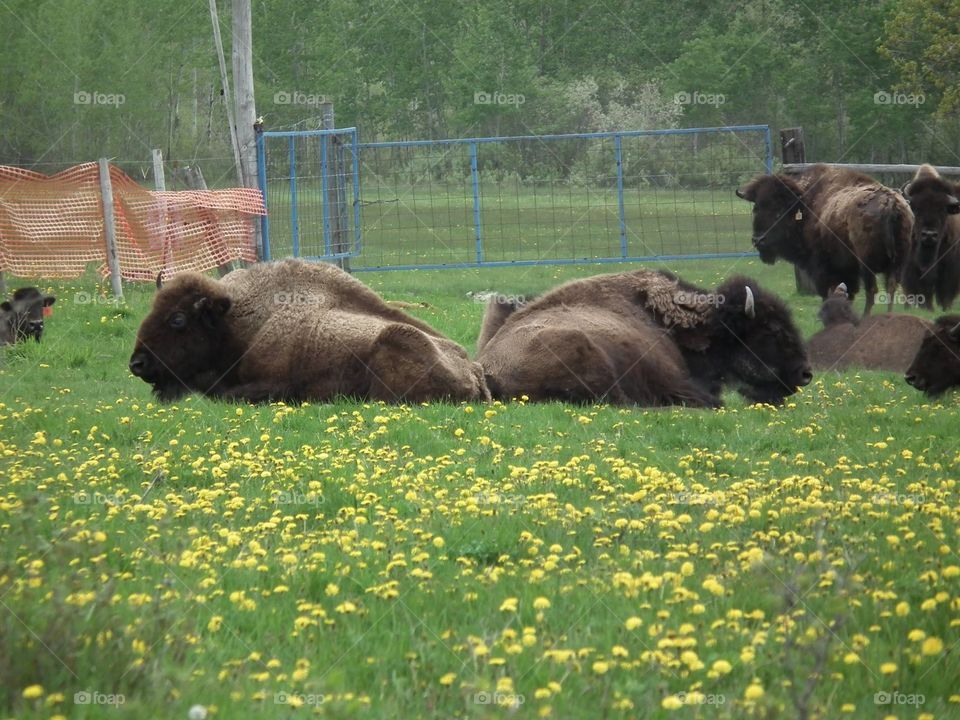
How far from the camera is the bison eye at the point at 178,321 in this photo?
37.8ft

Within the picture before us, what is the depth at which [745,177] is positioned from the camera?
3741cm

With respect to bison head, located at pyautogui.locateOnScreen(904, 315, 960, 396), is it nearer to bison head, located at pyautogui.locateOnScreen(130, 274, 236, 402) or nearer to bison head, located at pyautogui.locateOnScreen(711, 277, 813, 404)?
bison head, located at pyautogui.locateOnScreen(711, 277, 813, 404)

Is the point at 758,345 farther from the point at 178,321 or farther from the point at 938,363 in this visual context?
the point at 178,321

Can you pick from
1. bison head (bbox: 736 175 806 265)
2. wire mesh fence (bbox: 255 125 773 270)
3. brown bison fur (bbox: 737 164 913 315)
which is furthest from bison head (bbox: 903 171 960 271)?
wire mesh fence (bbox: 255 125 773 270)

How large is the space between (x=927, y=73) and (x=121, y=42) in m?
31.9

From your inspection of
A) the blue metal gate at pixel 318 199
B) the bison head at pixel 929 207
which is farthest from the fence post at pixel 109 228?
the bison head at pixel 929 207

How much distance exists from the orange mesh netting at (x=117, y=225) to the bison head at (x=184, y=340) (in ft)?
26.1

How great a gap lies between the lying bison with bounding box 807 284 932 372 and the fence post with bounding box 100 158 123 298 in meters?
9.82

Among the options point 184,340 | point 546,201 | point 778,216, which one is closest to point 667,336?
point 184,340

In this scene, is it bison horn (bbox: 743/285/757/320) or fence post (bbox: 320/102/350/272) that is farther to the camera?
fence post (bbox: 320/102/350/272)

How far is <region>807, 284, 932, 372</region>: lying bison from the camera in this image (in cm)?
1520

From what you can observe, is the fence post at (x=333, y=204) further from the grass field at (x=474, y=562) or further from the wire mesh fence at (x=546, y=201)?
the grass field at (x=474, y=562)

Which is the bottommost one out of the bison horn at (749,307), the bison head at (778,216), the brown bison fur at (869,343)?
the brown bison fur at (869,343)

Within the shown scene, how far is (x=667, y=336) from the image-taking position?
12.7 metres
